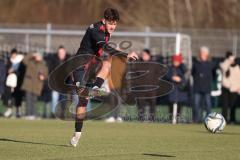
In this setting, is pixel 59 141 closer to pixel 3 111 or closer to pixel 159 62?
pixel 159 62

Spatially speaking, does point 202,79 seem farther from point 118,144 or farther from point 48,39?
point 118,144

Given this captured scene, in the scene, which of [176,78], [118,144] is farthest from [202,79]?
[118,144]

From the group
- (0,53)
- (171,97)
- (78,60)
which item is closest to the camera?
(78,60)

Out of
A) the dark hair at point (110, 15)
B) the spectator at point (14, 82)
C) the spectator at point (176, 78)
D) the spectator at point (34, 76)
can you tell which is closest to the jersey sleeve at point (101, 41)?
the dark hair at point (110, 15)

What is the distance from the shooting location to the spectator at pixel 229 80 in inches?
971

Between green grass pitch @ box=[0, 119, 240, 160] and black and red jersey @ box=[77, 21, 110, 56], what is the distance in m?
1.71

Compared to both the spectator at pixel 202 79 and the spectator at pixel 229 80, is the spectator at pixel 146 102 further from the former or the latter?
the spectator at pixel 229 80

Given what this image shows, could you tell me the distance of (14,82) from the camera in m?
26.0

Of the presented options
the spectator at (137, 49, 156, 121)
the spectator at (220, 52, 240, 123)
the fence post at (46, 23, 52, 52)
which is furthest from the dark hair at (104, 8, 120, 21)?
the fence post at (46, 23, 52, 52)

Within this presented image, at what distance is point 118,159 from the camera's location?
40.5ft

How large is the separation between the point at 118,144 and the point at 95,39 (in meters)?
2.09

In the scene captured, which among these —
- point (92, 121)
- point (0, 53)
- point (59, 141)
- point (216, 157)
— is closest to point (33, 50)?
point (0, 53)

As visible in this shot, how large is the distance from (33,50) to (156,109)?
4835mm

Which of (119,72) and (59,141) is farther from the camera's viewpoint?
(119,72)
